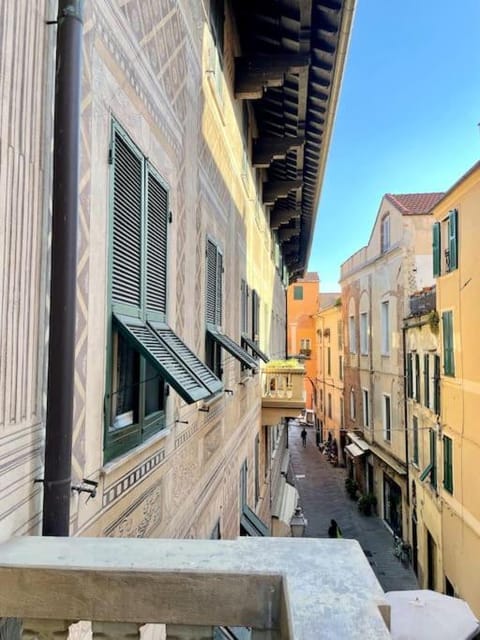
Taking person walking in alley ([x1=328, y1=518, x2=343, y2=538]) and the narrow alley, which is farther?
person walking in alley ([x1=328, y1=518, x2=343, y2=538])

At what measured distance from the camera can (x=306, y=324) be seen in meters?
43.8

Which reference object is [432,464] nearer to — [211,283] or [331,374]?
[211,283]

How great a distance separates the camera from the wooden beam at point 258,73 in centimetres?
763

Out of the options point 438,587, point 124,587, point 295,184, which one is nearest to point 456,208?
point 295,184

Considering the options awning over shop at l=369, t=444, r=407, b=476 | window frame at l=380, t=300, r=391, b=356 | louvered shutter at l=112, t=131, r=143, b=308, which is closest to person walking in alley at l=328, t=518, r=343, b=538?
awning over shop at l=369, t=444, r=407, b=476

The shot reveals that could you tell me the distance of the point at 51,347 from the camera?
2.08 meters

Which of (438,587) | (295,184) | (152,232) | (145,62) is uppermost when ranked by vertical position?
(295,184)

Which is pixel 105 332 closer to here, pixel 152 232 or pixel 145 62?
pixel 152 232

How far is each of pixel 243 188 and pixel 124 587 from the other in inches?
333

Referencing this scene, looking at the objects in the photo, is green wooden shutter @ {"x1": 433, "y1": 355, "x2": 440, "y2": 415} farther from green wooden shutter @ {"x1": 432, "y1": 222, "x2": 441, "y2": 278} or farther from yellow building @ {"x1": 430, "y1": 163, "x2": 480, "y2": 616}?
green wooden shutter @ {"x1": 432, "y1": 222, "x2": 441, "y2": 278}

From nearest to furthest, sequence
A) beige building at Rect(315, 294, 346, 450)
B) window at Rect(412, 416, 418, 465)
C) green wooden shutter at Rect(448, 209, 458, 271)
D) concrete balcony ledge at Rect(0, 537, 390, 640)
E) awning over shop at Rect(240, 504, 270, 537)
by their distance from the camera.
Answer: concrete balcony ledge at Rect(0, 537, 390, 640) → awning over shop at Rect(240, 504, 270, 537) → green wooden shutter at Rect(448, 209, 458, 271) → window at Rect(412, 416, 418, 465) → beige building at Rect(315, 294, 346, 450)

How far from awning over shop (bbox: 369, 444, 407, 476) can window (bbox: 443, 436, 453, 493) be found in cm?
488

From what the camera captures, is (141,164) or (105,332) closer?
(105,332)

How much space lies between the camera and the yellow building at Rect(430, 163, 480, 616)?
448 inches
